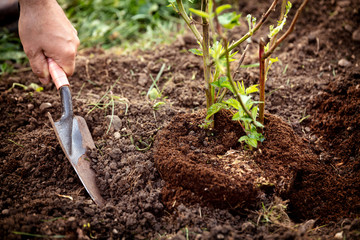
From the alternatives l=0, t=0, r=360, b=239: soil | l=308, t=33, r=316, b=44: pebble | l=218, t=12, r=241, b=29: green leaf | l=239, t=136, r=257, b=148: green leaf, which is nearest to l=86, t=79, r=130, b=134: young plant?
l=0, t=0, r=360, b=239: soil

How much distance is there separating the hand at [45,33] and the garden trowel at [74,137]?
80 millimetres

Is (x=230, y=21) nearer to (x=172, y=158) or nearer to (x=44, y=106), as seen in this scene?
(x=172, y=158)

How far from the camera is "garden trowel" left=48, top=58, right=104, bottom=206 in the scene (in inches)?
72.7

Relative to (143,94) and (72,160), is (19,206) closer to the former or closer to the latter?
(72,160)

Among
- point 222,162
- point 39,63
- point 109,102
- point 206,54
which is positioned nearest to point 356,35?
point 206,54

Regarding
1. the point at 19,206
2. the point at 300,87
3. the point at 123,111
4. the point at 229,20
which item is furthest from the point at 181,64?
the point at 19,206

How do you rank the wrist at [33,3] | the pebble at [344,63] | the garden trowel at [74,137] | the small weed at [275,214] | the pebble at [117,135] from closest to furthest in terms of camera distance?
1. the small weed at [275,214]
2. the garden trowel at [74,137]
3. the wrist at [33,3]
4. the pebble at [117,135]
5. the pebble at [344,63]

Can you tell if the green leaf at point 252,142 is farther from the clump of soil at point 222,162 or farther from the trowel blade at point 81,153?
the trowel blade at point 81,153

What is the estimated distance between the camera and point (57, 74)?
2.06 metres

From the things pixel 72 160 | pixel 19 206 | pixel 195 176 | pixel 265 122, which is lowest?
pixel 19 206

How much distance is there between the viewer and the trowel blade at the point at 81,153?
1821 millimetres

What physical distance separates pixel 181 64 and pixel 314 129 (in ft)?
4.33

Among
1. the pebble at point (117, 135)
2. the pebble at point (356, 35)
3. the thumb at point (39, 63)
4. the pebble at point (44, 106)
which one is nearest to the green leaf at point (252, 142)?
the pebble at point (117, 135)

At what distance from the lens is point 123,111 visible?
7.50 feet
